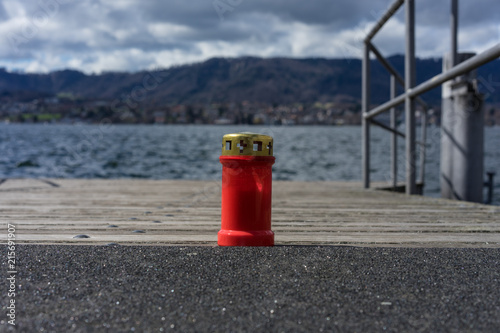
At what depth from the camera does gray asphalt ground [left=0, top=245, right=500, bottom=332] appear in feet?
6.88

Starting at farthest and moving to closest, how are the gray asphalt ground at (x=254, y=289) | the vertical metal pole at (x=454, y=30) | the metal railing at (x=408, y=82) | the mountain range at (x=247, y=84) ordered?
the mountain range at (x=247, y=84) → the vertical metal pole at (x=454, y=30) → the metal railing at (x=408, y=82) → the gray asphalt ground at (x=254, y=289)

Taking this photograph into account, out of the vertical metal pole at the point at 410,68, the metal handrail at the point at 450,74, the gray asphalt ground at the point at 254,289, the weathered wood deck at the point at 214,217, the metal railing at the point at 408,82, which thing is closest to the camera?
the gray asphalt ground at the point at 254,289

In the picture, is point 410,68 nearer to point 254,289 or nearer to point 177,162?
point 254,289

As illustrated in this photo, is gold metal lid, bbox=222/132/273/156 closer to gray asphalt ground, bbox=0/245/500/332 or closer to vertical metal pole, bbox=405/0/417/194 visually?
gray asphalt ground, bbox=0/245/500/332

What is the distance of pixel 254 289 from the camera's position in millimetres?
2502

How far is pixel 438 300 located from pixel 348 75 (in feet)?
213

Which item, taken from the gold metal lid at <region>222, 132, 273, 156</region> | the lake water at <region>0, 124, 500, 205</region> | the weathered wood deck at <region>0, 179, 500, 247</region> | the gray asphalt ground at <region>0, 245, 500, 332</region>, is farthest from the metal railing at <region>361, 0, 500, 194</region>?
the gray asphalt ground at <region>0, 245, 500, 332</region>

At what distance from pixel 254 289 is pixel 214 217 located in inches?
95.1

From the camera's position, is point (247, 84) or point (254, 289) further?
point (247, 84)

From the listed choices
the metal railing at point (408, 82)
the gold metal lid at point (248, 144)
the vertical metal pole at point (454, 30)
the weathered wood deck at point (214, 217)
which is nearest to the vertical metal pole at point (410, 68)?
the metal railing at point (408, 82)

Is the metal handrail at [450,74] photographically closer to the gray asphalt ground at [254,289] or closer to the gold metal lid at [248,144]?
the gray asphalt ground at [254,289]

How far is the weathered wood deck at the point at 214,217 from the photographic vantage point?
375 cm

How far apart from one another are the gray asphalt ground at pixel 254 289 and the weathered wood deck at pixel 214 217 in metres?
0.40

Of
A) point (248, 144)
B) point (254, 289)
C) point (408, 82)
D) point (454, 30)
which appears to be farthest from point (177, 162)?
point (254, 289)
